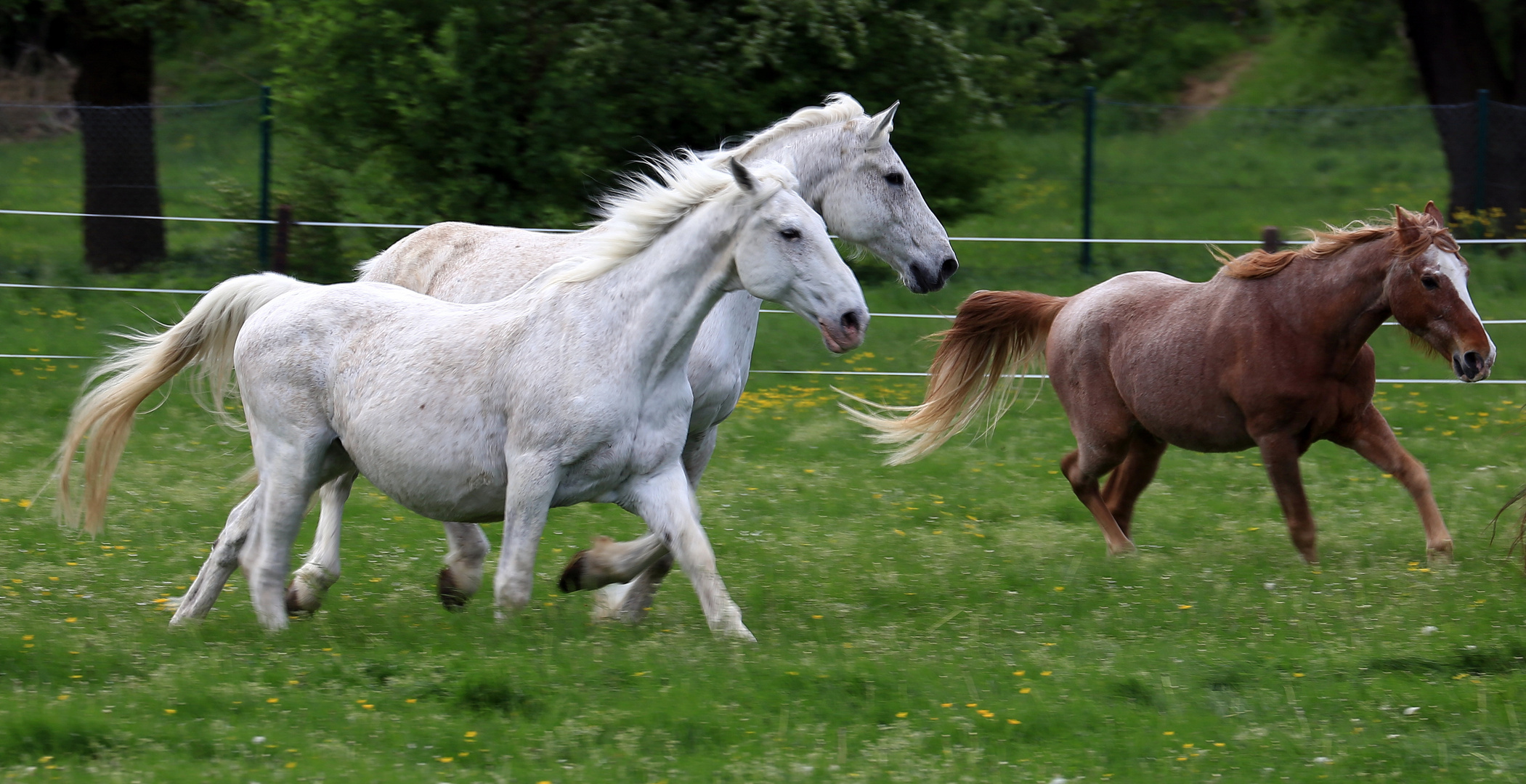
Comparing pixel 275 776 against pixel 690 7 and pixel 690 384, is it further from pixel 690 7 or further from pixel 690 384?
pixel 690 7

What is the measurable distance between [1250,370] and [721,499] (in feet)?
10.00

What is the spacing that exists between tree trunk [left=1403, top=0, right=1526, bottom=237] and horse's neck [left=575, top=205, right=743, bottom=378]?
12.7m

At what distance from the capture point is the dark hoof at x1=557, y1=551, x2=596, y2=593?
17.3 feet

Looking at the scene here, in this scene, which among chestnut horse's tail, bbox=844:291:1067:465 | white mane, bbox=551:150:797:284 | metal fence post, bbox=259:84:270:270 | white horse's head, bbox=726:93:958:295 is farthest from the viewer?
metal fence post, bbox=259:84:270:270

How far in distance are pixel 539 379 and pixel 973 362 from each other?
366cm

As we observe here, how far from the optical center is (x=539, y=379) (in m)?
4.98

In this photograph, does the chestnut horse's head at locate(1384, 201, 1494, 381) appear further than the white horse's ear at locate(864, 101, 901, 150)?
Yes

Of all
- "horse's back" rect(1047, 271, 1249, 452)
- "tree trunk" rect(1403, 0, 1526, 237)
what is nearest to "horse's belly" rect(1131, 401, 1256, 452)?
"horse's back" rect(1047, 271, 1249, 452)

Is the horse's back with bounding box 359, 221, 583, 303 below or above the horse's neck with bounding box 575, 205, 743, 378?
below

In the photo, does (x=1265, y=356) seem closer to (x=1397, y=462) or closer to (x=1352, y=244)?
(x=1352, y=244)

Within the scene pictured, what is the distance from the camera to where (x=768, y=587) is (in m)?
6.39

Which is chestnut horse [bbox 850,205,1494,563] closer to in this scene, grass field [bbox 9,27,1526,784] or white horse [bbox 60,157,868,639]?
grass field [bbox 9,27,1526,784]

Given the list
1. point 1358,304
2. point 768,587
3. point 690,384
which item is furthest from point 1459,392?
point 690,384

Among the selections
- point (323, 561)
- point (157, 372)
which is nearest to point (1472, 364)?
point (323, 561)
